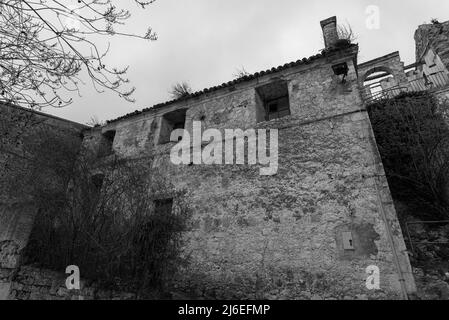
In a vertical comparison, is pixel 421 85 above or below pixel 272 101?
above

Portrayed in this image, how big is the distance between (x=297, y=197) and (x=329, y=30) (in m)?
5.74

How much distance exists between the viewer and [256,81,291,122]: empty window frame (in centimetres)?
787

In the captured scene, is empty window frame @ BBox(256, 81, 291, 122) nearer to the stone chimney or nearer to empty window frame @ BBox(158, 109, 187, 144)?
the stone chimney

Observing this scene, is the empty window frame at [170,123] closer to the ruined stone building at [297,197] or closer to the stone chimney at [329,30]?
the ruined stone building at [297,197]

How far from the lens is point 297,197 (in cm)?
599

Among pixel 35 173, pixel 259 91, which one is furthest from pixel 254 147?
pixel 35 173

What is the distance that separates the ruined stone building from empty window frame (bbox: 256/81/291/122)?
0.03 meters

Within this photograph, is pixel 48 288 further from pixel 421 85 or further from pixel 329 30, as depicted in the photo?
pixel 421 85

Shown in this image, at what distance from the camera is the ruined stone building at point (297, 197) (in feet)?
16.5

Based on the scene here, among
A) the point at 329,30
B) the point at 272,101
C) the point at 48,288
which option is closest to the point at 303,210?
the point at 272,101

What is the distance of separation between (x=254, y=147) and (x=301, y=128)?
51.8 inches

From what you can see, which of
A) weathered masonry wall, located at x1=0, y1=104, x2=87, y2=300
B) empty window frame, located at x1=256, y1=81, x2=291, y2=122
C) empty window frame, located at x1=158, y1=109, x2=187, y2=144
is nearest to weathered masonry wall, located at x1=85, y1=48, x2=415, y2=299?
empty window frame, located at x1=256, y1=81, x2=291, y2=122
